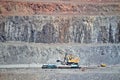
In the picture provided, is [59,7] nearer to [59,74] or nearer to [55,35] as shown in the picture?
[55,35]

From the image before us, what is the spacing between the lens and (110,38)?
3.17 m

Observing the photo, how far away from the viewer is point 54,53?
311 cm

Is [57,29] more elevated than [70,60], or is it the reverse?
[57,29]

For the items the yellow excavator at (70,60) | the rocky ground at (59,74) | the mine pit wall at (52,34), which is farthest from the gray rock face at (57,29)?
the rocky ground at (59,74)

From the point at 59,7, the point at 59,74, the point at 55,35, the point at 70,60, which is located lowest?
the point at 59,74

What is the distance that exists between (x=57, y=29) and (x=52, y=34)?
0.23 ft

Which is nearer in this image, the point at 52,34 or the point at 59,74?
the point at 59,74

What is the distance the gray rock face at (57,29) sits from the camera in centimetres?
312

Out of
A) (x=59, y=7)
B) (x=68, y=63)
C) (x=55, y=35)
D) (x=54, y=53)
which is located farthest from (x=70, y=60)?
(x=59, y=7)

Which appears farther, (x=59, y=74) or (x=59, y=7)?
(x=59, y=7)

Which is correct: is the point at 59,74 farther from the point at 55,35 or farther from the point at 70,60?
the point at 55,35

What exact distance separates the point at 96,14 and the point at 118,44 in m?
0.38

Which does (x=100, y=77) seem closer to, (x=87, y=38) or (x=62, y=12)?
(x=87, y=38)

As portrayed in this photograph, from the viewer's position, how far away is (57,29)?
313cm
